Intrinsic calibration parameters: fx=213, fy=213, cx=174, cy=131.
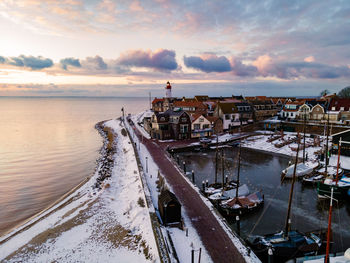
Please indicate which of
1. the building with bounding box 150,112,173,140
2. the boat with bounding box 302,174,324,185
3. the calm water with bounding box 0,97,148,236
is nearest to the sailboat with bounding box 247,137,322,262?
the boat with bounding box 302,174,324,185

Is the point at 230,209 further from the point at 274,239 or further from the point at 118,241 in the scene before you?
the point at 118,241

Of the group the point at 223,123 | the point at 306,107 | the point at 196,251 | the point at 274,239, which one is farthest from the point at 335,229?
the point at 306,107

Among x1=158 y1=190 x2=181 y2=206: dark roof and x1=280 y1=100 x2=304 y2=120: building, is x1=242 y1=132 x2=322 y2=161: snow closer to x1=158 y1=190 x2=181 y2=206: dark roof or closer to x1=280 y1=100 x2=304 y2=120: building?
x1=280 y1=100 x2=304 y2=120: building

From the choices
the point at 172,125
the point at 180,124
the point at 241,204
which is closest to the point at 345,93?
the point at 180,124

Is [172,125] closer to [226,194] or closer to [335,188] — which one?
[226,194]

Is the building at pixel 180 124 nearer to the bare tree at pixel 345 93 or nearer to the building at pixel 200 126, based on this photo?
the building at pixel 200 126
